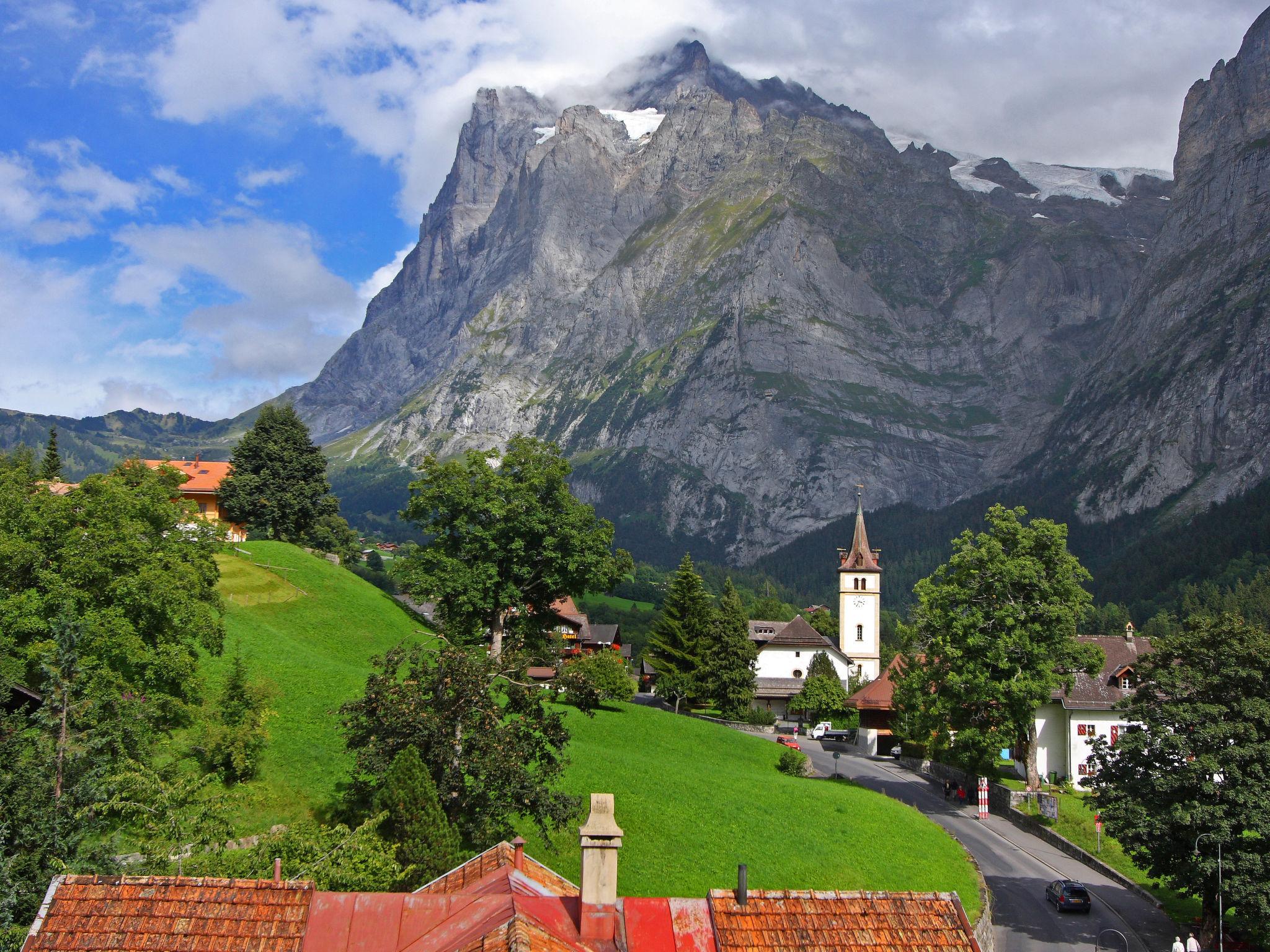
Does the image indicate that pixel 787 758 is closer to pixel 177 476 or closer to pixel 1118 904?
pixel 1118 904

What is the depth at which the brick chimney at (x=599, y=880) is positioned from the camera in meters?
14.2

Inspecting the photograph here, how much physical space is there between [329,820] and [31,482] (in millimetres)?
25211

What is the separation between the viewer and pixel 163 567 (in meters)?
33.1

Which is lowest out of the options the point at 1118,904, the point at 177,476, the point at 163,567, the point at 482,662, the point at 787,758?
the point at 1118,904

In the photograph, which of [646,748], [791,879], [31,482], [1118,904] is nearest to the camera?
[791,879]

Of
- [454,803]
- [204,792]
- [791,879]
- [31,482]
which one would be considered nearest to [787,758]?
[791,879]

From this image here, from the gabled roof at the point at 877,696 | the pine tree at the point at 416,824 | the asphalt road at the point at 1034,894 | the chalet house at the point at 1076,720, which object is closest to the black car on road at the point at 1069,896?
the asphalt road at the point at 1034,894

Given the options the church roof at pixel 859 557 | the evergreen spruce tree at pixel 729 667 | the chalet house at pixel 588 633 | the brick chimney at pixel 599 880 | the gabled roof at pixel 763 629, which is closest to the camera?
the brick chimney at pixel 599 880

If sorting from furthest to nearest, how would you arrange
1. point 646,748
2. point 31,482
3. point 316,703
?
point 646,748 → point 31,482 → point 316,703

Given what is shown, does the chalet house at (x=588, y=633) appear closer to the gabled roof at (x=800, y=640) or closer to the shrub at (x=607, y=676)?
the gabled roof at (x=800, y=640)

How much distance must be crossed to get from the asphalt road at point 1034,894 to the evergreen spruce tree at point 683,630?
80.5ft

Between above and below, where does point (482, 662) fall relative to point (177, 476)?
below

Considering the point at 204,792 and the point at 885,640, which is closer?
the point at 204,792

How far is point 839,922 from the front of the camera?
48.6 feet
